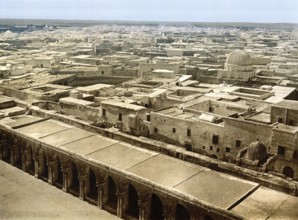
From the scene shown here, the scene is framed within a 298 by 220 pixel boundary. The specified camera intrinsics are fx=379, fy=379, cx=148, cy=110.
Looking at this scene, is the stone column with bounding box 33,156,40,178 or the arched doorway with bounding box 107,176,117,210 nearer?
the arched doorway with bounding box 107,176,117,210

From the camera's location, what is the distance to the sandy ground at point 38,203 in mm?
26089

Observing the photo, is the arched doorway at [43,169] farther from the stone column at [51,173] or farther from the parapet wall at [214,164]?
the parapet wall at [214,164]

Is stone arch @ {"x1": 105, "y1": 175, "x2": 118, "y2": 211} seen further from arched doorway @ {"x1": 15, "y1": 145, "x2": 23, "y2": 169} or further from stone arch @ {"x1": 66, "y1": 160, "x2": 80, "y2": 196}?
arched doorway @ {"x1": 15, "y1": 145, "x2": 23, "y2": 169}

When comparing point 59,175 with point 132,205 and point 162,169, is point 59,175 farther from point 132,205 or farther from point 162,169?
point 162,169

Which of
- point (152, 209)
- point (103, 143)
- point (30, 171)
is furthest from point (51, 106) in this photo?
point (152, 209)

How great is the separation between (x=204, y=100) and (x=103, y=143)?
15571mm

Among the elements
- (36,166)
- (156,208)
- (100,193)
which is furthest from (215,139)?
(36,166)

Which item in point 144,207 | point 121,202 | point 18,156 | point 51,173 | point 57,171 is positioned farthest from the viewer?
point 18,156

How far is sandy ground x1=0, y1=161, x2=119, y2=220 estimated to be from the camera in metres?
26.1

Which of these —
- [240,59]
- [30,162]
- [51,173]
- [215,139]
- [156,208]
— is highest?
[240,59]

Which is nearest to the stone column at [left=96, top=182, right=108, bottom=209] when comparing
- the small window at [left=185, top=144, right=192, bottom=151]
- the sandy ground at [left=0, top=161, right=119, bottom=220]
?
the sandy ground at [left=0, top=161, right=119, bottom=220]

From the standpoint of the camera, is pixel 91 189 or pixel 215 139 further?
pixel 215 139

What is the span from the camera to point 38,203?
2748 cm

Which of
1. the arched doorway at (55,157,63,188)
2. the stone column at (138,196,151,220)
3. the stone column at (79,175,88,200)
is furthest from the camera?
the arched doorway at (55,157,63,188)
